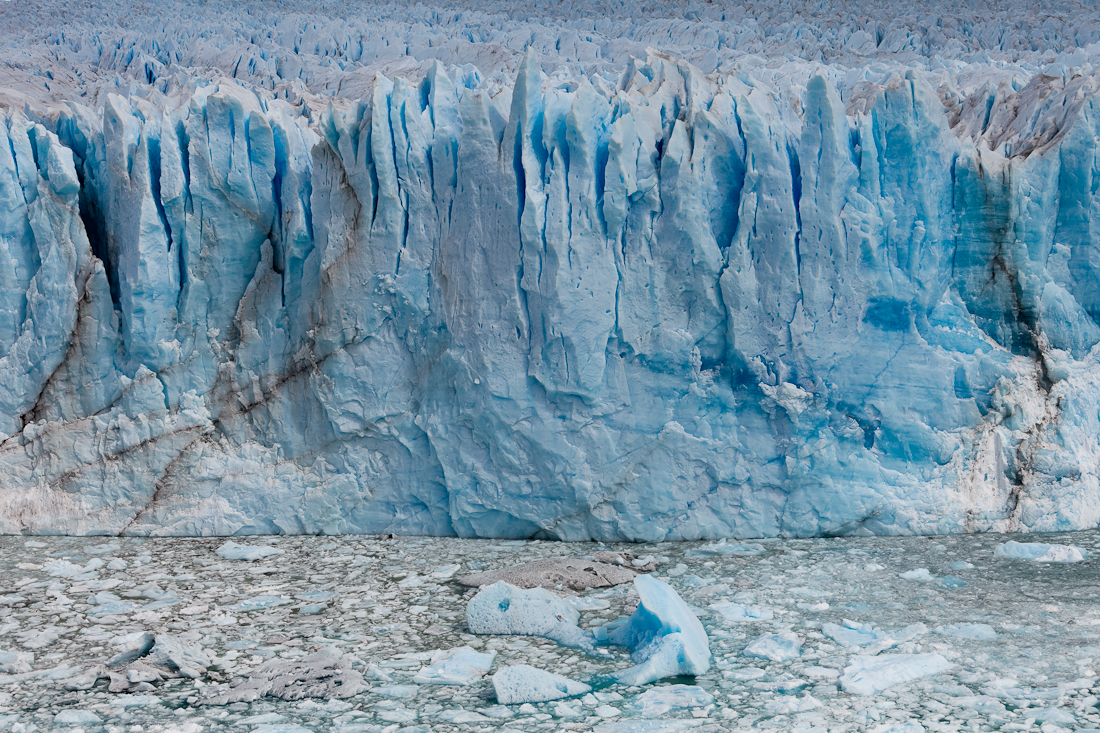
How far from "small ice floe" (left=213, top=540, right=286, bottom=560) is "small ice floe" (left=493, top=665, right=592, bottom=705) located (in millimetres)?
2006

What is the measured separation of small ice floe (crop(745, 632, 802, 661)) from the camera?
360 cm

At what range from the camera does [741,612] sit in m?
4.02

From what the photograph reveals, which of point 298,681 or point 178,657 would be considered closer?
point 298,681

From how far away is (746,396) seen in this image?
5078 mm

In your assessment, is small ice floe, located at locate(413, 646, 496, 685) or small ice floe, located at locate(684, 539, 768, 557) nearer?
small ice floe, located at locate(413, 646, 496, 685)

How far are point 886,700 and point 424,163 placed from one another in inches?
135

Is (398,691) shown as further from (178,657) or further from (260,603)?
(260,603)

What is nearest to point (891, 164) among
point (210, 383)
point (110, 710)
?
point (210, 383)

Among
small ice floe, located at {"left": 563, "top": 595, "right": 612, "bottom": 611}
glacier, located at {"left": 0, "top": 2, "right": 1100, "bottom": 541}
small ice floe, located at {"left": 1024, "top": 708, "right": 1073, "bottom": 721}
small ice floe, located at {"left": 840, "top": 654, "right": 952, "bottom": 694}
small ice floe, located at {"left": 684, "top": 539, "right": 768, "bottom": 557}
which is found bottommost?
small ice floe, located at {"left": 1024, "top": 708, "right": 1073, "bottom": 721}

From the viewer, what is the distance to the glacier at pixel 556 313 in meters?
4.98

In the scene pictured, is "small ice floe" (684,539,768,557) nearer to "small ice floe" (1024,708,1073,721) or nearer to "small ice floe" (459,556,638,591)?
"small ice floe" (459,556,638,591)

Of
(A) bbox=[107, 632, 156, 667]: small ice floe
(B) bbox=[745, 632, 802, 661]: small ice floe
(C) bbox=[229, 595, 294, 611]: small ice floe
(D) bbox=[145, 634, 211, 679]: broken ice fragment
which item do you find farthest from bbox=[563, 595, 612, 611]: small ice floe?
(A) bbox=[107, 632, 156, 667]: small ice floe

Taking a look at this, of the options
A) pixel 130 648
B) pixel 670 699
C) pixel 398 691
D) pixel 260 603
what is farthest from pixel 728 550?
pixel 130 648

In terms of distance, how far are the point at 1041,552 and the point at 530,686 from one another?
273 cm
